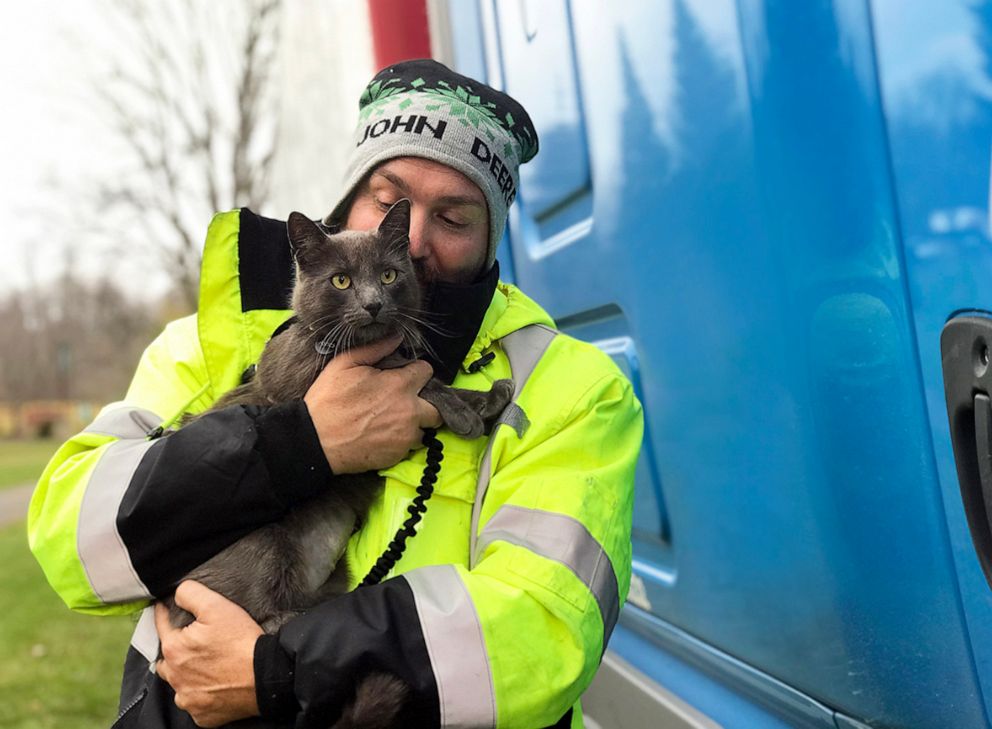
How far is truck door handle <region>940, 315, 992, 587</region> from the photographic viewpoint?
3.55ft

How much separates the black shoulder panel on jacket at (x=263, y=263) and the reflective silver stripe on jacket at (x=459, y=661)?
2.88 ft

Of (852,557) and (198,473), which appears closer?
(852,557)

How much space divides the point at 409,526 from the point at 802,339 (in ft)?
2.73

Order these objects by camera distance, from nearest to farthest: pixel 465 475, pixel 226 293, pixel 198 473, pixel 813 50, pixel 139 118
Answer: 1. pixel 813 50
2. pixel 198 473
3. pixel 465 475
4. pixel 226 293
5. pixel 139 118

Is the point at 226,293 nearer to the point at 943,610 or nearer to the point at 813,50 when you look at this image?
the point at 813,50

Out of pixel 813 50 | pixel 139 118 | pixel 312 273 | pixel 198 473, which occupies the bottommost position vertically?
pixel 198 473

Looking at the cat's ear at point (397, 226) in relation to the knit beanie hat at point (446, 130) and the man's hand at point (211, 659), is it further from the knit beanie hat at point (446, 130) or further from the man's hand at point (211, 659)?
the man's hand at point (211, 659)

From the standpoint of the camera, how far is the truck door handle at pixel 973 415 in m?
1.08

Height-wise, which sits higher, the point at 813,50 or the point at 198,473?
the point at 813,50

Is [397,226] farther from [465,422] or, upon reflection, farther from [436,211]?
[465,422]

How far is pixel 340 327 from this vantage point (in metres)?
1.92

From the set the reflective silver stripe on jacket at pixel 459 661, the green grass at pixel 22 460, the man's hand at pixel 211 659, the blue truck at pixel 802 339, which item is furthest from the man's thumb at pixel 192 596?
the green grass at pixel 22 460

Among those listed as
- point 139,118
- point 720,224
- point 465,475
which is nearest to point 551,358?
point 465,475

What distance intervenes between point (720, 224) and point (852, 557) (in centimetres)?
68
